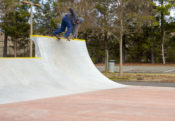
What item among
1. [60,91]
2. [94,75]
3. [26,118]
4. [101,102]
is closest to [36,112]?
[26,118]

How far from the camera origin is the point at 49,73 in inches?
386

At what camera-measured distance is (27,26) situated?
37312mm

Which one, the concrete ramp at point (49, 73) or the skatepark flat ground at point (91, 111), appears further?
the concrete ramp at point (49, 73)

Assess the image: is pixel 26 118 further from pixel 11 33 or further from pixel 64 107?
pixel 11 33

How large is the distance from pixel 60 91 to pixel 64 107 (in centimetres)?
287

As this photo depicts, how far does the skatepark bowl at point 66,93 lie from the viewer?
520 centimetres

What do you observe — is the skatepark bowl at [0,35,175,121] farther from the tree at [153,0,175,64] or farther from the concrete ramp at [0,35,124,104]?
the tree at [153,0,175,64]

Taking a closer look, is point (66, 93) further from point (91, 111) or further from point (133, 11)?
point (133, 11)

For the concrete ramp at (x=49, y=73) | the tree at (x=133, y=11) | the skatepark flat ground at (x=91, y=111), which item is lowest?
the skatepark flat ground at (x=91, y=111)

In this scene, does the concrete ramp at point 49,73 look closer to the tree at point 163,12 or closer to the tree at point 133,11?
the tree at point 133,11

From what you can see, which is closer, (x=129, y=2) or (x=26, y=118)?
(x=26, y=118)

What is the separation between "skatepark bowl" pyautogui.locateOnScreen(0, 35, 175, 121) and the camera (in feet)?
17.1

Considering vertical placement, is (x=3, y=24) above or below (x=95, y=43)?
above

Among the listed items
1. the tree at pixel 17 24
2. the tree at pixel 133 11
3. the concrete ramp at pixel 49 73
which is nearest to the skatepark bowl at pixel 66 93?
the concrete ramp at pixel 49 73
